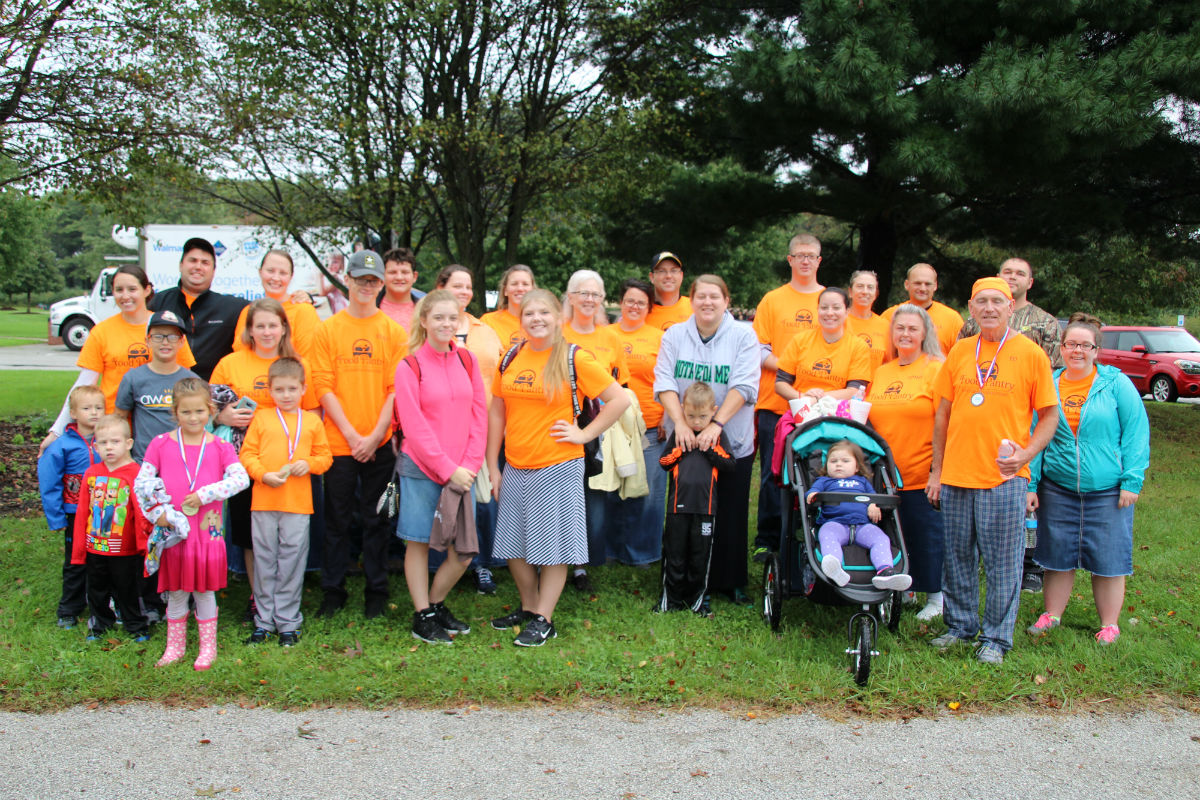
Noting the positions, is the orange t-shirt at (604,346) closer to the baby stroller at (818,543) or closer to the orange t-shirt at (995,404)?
the baby stroller at (818,543)

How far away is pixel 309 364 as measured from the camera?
5.18 m

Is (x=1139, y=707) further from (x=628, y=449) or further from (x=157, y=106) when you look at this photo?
(x=157, y=106)

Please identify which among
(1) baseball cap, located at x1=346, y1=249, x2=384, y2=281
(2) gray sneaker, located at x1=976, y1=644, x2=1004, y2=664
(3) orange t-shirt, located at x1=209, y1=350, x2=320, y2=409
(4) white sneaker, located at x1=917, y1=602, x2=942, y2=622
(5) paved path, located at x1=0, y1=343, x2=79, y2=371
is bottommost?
(4) white sneaker, located at x1=917, y1=602, x2=942, y2=622

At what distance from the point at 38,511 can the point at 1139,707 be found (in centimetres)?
857

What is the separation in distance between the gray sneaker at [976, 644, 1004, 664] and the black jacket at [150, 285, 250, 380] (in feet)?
15.9

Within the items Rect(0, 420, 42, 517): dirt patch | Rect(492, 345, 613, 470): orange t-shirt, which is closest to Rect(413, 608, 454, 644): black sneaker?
Rect(492, 345, 613, 470): orange t-shirt

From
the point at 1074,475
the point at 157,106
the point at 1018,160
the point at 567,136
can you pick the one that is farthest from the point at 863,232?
the point at 157,106

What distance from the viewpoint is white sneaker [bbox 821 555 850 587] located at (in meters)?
4.40

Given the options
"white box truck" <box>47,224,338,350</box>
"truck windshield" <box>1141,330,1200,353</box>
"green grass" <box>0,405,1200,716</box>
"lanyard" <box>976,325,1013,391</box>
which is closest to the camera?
"green grass" <box>0,405,1200,716</box>

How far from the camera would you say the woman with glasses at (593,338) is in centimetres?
561

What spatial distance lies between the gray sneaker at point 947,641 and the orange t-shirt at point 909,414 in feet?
3.00

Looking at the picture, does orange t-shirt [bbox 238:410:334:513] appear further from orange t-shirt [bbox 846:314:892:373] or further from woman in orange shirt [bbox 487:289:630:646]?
orange t-shirt [bbox 846:314:892:373]

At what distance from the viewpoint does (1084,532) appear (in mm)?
5039

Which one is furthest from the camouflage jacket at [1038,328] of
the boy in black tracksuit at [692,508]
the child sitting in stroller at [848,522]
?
the boy in black tracksuit at [692,508]
